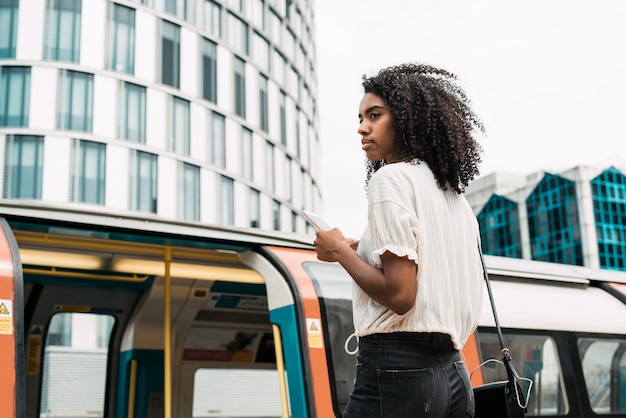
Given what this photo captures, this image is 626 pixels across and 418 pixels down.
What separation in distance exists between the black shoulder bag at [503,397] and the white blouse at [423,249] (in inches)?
3.3

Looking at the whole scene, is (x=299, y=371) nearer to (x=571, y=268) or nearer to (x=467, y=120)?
(x=467, y=120)

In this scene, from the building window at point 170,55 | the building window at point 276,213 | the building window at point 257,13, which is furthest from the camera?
the building window at point 257,13

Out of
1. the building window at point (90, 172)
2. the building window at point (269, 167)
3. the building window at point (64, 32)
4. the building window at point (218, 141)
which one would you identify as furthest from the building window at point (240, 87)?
the building window at point (64, 32)

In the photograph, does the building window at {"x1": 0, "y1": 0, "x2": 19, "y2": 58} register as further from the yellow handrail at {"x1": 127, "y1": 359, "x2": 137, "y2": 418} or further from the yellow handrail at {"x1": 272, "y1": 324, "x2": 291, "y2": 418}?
the yellow handrail at {"x1": 272, "y1": 324, "x2": 291, "y2": 418}

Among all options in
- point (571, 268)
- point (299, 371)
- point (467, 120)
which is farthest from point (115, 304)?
point (467, 120)

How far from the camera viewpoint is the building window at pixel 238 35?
31836mm

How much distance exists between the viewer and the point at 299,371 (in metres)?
4.13

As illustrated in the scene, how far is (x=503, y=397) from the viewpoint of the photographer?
2.03 meters

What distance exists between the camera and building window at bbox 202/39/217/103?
29734 millimetres

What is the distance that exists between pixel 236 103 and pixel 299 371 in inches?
1082

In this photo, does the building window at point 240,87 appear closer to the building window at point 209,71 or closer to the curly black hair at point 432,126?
the building window at point 209,71

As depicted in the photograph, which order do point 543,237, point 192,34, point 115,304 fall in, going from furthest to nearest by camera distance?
point 543,237, point 192,34, point 115,304

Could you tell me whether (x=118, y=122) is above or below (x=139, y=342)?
above

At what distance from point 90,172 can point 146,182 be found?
6.49 feet
